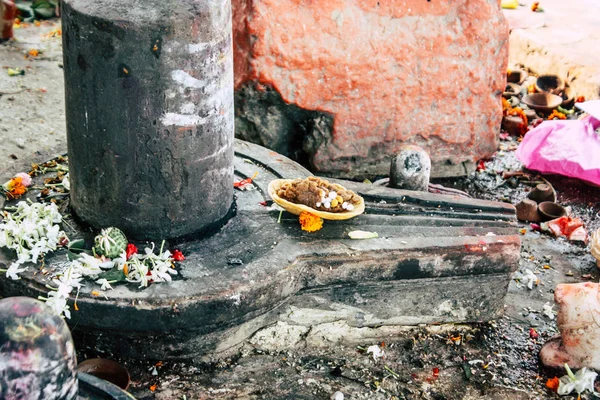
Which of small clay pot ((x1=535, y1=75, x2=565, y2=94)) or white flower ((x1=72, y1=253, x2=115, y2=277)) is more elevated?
small clay pot ((x1=535, y1=75, x2=565, y2=94))

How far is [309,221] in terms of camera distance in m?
4.21

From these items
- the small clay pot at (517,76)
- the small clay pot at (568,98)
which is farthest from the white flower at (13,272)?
the small clay pot at (517,76)

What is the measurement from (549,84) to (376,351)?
5086 millimetres

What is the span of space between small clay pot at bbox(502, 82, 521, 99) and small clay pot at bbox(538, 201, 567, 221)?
7.59ft

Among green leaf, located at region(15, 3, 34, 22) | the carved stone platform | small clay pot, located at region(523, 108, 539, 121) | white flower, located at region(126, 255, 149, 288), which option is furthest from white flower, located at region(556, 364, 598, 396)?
green leaf, located at region(15, 3, 34, 22)

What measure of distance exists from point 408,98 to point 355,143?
23.6 inches

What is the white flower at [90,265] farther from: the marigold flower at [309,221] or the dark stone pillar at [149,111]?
the marigold flower at [309,221]

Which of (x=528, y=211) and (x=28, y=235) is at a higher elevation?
(x=28, y=235)

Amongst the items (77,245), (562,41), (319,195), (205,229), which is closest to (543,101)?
(562,41)

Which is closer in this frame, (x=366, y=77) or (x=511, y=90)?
(x=366, y=77)

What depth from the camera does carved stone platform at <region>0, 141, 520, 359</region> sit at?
359 centimetres

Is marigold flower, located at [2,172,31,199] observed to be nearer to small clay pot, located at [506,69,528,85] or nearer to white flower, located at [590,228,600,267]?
white flower, located at [590,228,600,267]

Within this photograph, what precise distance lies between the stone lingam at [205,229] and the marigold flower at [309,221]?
0.16ft

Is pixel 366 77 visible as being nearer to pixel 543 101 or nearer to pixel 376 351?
pixel 376 351
